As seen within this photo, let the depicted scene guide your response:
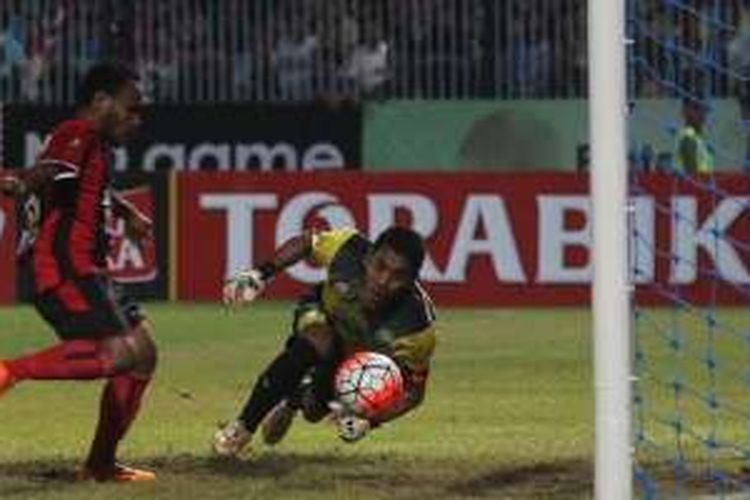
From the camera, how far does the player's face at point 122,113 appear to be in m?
9.52

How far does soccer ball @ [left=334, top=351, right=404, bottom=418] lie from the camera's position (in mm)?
9727

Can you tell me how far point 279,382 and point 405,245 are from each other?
90cm

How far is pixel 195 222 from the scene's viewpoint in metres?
21.8

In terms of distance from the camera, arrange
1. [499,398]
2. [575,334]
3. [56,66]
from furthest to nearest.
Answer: [56,66]
[575,334]
[499,398]

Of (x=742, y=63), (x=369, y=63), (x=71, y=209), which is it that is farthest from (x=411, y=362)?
(x=369, y=63)

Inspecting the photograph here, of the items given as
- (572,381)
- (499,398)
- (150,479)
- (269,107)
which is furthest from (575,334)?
(150,479)

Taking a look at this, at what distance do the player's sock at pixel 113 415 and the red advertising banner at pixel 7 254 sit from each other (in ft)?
39.5

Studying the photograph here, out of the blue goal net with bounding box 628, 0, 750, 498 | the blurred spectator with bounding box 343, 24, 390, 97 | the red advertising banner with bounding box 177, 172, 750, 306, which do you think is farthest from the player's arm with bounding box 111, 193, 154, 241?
the blurred spectator with bounding box 343, 24, 390, 97

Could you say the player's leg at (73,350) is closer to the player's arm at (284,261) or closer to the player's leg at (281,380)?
the player's arm at (284,261)

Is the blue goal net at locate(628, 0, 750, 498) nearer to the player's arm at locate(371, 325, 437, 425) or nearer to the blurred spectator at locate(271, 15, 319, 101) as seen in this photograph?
the player's arm at locate(371, 325, 437, 425)

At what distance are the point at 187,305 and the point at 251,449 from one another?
10.7 m

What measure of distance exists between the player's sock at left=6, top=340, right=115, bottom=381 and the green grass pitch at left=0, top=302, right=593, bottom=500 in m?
0.48

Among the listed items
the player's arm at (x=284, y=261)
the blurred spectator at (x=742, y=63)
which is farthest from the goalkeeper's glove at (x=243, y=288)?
the blurred spectator at (x=742, y=63)

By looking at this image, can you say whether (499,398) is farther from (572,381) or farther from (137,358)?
(137,358)
